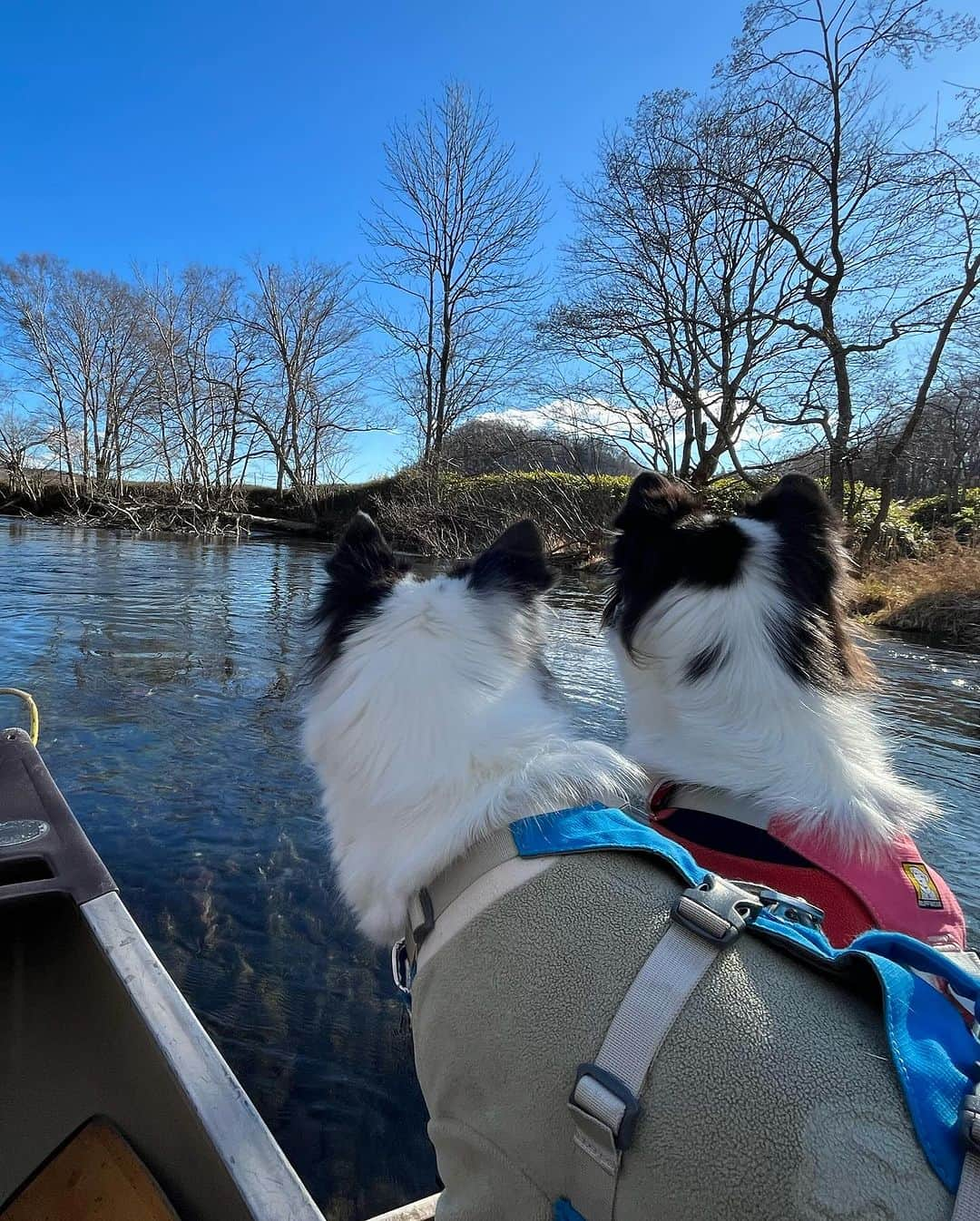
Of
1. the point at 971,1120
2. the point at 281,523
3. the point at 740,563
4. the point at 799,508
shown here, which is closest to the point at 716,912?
the point at 971,1120

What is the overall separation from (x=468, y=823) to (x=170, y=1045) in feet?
3.42

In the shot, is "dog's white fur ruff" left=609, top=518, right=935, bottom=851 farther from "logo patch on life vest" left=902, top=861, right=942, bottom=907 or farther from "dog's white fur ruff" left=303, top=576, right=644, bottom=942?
"dog's white fur ruff" left=303, top=576, right=644, bottom=942

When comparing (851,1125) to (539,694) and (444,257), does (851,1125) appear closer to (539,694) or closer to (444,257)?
(539,694)

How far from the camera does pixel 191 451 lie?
31.3 meters

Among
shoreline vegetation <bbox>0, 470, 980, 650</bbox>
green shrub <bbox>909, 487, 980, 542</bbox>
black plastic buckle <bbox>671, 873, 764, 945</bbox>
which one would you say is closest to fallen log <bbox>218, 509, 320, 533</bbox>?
shoreline vegetation <bbox>0, 470, 980, 650</bbox>

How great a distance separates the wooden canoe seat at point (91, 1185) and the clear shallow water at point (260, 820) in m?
0.43

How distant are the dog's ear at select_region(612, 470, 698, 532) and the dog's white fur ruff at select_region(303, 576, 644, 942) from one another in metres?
0.71

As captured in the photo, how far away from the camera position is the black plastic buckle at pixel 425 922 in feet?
4.40

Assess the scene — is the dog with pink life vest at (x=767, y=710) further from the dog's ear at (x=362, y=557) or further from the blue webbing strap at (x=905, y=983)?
the dog's ear at (x=362, y=557)

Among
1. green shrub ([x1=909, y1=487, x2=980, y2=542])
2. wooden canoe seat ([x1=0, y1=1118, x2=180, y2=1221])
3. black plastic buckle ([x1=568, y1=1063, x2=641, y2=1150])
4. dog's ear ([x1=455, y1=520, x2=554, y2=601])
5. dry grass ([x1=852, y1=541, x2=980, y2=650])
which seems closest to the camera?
black plastic buckle ([x1=568, y1=1063, x2=641, y2=1150])

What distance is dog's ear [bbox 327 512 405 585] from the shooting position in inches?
81.6

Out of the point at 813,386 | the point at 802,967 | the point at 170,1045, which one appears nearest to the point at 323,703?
the point at 170,1045

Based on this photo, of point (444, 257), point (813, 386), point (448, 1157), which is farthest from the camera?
point (444, 257)

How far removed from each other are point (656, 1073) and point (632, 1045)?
46mm
